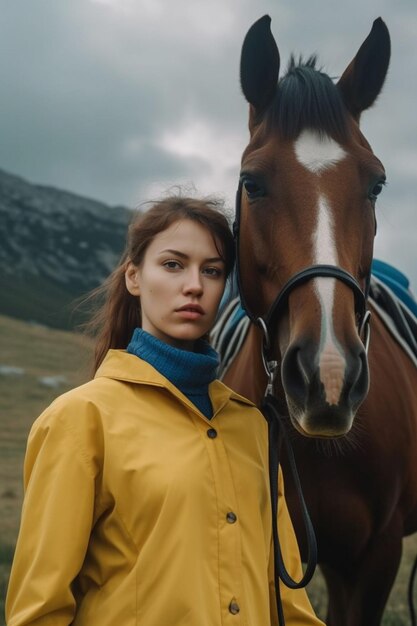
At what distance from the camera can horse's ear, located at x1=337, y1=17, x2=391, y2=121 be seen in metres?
3.07

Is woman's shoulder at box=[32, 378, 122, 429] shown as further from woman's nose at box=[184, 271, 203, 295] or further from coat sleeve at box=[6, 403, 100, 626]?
woman's nose at box=[184, 271, 203, 295]

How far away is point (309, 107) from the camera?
2.82 m

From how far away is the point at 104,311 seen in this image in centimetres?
289

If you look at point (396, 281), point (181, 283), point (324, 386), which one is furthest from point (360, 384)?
point (396, 281)

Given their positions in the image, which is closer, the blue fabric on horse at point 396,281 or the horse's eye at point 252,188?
the horse's eye at point 252,188

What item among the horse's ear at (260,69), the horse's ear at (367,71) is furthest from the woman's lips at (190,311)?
the horse's ear at (367,71)

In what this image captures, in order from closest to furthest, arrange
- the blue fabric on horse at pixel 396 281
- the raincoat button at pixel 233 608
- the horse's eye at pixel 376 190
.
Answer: the raincoat button at pixel 233 608 → the horse's eye at pixel 376 190 → the blue fabric on horse at pixel 396 281

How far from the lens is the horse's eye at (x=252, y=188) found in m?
2.79

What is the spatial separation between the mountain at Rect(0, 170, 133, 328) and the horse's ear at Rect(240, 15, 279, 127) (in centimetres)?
9020

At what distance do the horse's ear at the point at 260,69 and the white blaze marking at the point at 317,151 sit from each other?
1.17 ft

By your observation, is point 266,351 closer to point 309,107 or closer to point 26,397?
point 309,107

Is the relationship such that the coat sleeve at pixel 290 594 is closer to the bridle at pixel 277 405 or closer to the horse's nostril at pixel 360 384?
the bridle at pixel 277 405

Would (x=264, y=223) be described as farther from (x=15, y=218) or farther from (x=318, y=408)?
(x=15, y=218)

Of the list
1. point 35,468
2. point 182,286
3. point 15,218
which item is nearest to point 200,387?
point 182,286
